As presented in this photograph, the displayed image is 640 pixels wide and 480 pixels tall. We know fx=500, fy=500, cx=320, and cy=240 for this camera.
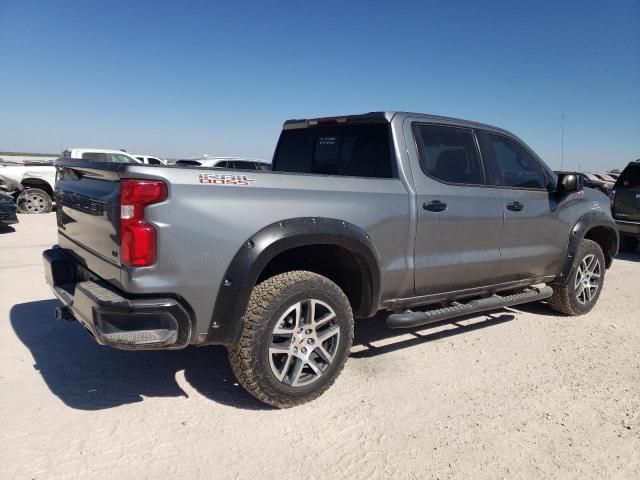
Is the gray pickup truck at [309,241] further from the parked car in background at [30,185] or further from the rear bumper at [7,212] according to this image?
the parked car in background at [30,185]

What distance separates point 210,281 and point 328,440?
112 centimetres

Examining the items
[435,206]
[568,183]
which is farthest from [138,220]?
[568,183]

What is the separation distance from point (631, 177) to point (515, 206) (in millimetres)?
6626

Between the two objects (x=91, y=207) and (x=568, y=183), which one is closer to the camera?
(x=91, y=207)

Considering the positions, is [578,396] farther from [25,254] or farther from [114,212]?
[25,254]

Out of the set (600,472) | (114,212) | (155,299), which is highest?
(114,212)

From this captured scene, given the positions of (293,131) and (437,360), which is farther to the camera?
(293,131)

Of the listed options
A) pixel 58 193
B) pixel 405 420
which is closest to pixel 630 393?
pixel 405 420

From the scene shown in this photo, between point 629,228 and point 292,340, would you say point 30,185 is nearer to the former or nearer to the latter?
point 292,340

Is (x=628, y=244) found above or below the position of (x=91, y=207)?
below

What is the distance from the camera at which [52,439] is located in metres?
2.72

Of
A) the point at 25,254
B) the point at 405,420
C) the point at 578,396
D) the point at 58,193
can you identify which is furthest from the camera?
the point at 25,254

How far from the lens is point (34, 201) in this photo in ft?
43.3

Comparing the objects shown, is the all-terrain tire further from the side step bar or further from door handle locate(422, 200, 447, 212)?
door handle locate(422, 200, 447, 212)
